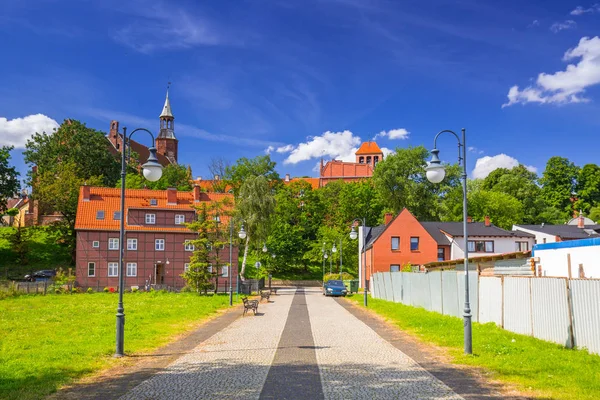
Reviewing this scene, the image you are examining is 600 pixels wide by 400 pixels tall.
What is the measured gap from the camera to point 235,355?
42.6 feet

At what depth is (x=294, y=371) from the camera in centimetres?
1080

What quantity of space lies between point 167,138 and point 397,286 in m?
95.4

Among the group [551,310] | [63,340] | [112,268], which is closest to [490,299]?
[551,310]

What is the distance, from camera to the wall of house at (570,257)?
68.4 feet

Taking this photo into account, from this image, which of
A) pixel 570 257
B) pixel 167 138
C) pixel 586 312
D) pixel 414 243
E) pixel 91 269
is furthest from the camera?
pixel 167 138

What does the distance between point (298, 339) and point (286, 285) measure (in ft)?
177

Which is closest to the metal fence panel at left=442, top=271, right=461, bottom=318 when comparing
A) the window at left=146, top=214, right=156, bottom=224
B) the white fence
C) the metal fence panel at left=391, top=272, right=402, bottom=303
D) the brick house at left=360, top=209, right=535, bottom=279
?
the white fence

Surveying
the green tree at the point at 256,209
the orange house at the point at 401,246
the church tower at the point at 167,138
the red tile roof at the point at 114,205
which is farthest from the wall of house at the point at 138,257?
the church tower at the point at 167,138

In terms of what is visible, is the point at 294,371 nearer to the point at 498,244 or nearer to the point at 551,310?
the point at 551,310

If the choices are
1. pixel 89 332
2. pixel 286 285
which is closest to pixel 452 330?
pixel 89 332

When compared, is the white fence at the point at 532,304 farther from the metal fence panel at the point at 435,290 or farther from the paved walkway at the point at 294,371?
the paved walkway at the point at 294,371

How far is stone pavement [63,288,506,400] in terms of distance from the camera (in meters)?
8.84

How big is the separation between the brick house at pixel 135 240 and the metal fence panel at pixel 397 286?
69.2 ft

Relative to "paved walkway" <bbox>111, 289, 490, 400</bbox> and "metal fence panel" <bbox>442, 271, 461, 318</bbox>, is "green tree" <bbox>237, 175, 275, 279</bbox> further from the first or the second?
"paved walkway" <bbox>111, 289, 490, 400</bbox>
